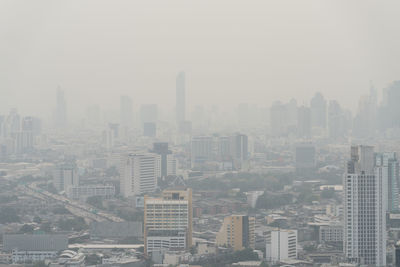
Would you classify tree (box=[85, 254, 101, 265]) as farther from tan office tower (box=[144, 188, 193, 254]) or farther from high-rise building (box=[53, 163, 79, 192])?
high-rise building (box=[53, 163, 79, 192])

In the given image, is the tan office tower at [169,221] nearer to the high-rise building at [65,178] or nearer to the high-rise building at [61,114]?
the high-rise building at [65,178]

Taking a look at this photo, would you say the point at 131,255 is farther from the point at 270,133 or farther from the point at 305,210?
the point at 270,133

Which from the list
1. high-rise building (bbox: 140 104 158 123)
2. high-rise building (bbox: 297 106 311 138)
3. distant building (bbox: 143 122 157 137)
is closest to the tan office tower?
high-rise building (bbox: 140 104 158 123)

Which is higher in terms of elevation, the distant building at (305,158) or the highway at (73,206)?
the distant building at (305,158)

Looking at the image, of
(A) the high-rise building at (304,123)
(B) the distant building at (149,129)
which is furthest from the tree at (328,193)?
(B) the distant building at (149,129)

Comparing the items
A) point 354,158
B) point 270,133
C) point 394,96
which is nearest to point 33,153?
point 270,133

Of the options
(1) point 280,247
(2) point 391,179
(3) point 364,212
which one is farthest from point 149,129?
(3) point 364,212
